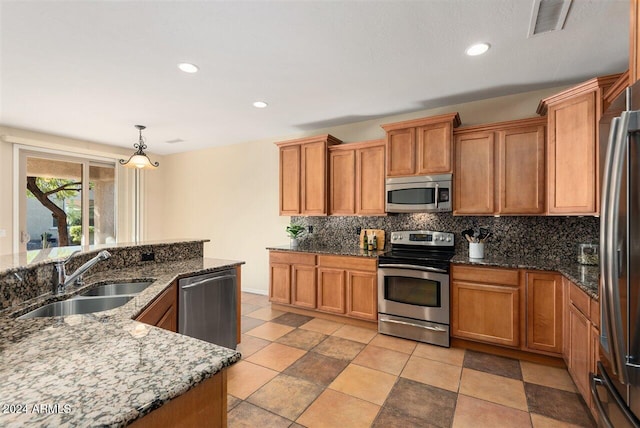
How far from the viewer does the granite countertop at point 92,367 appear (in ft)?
2.15

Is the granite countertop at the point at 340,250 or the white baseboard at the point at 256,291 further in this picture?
the white baseboard at the point at 256,291

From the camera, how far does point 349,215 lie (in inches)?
156

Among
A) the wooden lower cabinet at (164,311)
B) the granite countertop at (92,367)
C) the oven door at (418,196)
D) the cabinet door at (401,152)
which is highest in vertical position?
the cabinet door at (401,152)

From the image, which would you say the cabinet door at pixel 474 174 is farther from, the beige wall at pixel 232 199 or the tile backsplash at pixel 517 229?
the beige wall at pixel 232 199

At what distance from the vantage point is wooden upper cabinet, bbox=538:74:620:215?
2.28 metres

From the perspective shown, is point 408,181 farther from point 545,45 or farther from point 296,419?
point 296,419

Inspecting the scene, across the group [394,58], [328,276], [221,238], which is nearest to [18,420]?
[394,58]

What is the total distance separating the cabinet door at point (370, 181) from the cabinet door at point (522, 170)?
1.28 metres

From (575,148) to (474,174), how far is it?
2.79 feet

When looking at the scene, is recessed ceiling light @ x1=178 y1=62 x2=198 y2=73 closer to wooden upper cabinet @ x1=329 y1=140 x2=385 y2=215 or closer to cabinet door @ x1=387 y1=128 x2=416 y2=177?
wooden upper cabinet @ x1=329 y1=140 x2=385 y2=215

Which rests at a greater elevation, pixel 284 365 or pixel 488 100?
pixel 488 100

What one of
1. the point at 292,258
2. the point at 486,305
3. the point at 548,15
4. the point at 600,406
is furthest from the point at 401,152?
the point at 600,406

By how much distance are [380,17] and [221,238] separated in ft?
15.0

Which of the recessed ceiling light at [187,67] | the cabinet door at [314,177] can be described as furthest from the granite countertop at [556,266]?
the recessed ceiling light at [187,67]
